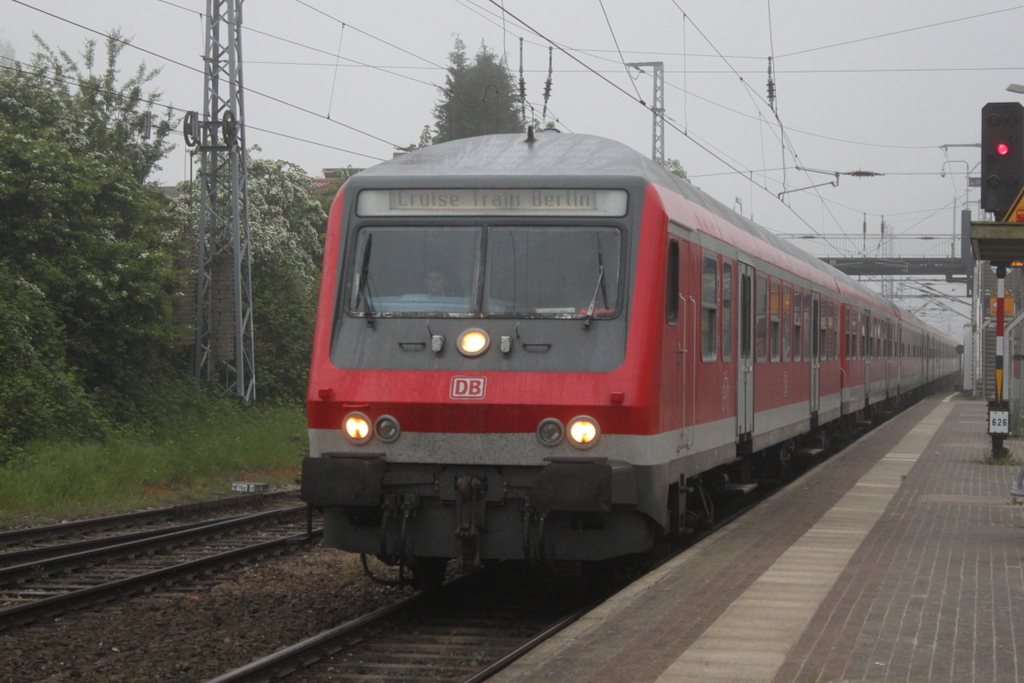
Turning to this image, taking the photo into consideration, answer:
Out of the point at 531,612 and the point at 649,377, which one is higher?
the point at 649,377

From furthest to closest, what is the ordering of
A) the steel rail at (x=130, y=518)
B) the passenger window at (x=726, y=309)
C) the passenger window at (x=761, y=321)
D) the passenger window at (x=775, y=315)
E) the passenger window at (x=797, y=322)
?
the passenger window at (x=797, y=322) → the passenger window at (x=775, y=315) → the passenger window at (x=761, y=321) → the steel rail at (x=130, y=518) → the passenger window at (x=726, y=309)

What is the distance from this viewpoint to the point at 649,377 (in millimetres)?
8359

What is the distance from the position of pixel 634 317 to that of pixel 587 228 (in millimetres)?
722

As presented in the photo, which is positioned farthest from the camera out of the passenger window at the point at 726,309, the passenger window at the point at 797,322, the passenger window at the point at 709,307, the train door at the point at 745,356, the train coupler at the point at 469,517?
the passenger window at the point at 797,322

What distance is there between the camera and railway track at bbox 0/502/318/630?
31.0 feet

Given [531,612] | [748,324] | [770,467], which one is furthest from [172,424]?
[531,612]

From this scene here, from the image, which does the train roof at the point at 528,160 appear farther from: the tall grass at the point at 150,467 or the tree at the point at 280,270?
the tree at the point at 280,270

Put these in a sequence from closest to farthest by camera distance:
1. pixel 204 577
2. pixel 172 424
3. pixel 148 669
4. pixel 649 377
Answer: pixel 148 669 < pixel 649 377 < pixel 204 577 < pixel 172 424

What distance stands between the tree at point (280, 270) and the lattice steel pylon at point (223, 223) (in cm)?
215

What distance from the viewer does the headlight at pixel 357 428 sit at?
8445 millimetres

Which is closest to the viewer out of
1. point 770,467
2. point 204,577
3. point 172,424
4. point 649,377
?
point 649,377

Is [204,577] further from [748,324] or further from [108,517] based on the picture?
[748,324]

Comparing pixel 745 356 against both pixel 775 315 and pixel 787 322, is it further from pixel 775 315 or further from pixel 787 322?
pixel 787 322

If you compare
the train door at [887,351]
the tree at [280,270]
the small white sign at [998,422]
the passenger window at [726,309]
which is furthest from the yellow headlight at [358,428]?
the train door at [887,351]
